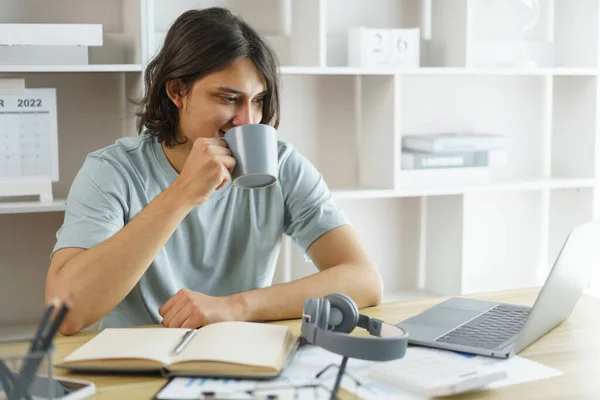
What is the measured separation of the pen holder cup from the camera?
2.78 feet

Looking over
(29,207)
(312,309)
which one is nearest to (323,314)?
(312,309)

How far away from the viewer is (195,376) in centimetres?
111

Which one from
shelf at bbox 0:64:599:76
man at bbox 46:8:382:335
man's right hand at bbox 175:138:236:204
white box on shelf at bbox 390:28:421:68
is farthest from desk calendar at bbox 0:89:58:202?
white box on shelf at bbox 390:28:421:68

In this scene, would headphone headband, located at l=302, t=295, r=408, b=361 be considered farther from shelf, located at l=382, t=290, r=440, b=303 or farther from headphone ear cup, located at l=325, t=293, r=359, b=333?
shelf, located at l=382, t=290, r=440, b=303

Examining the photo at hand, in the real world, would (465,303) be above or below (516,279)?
above

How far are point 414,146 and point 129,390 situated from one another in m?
1.78

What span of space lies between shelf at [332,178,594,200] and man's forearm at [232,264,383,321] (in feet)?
2.85

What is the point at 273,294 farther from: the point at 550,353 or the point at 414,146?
the point at 414,146

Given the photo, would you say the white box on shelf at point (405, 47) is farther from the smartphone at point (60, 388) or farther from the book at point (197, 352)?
the smartphone at point (60, 388)

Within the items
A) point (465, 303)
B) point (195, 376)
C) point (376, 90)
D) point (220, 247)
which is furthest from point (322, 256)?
point (376, 90)

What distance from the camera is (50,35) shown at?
2.14 meters

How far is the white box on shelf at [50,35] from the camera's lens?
2.10 m

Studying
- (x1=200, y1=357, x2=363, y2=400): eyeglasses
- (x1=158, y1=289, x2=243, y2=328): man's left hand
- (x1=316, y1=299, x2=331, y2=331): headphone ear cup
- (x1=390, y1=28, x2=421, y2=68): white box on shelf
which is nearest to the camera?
(x1=200, y1=357, x2=363, y2=400): eyeglasses

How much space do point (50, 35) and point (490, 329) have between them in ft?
4.61
